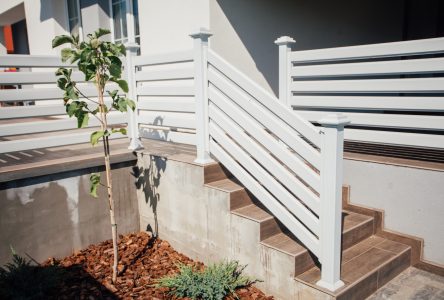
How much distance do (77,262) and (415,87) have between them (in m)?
3.69

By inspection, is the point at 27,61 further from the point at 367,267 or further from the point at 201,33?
the point at 367,267

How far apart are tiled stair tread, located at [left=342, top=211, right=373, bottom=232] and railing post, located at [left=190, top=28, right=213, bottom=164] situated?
1449 millimetres

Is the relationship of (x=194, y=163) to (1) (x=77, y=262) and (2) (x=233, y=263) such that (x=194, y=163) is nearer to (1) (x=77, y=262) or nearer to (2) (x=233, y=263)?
(2) (x=233, y=263)

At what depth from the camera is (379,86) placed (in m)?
3.55

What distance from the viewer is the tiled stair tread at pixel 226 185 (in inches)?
137

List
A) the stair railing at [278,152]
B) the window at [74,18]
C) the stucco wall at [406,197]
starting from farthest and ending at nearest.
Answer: the window at [74,18] < the stucco wall at [406,197] < the stair railing at [278,152]

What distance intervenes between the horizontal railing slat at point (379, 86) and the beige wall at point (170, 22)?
5.78 ft

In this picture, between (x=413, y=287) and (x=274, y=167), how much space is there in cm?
154

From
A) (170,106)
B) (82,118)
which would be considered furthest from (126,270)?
(170,106)

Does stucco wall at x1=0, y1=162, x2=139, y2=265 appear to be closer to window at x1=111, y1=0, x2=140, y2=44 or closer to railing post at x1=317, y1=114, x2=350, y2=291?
railing post at x1=317, y1=114, x2=350, y2=291

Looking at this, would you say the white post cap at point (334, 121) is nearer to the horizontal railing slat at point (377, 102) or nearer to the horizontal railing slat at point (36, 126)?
the horizontal railing slat at point (377, 102)

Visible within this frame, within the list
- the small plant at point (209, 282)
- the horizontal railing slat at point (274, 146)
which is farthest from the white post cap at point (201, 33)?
the small plant at point (209, 282)

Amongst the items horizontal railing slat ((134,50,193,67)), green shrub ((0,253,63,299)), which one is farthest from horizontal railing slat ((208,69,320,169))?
green shrub ((0,253,63,299))

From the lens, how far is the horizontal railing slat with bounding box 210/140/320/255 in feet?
9.41
